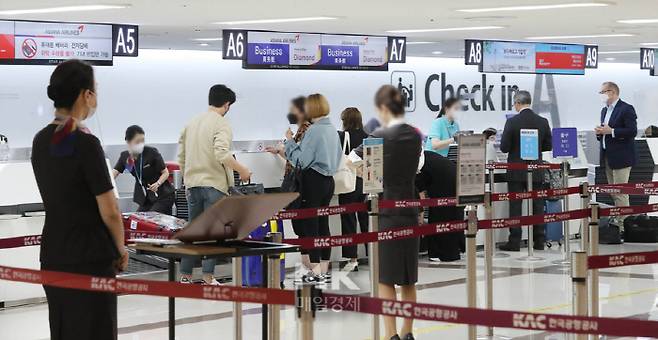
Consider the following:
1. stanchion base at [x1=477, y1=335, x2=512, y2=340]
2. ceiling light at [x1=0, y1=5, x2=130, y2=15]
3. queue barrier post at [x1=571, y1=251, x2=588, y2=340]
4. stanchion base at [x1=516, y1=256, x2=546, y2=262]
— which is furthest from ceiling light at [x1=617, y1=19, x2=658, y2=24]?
queue barrier post at [x1=571, y1=251, x2=588, y2=340]

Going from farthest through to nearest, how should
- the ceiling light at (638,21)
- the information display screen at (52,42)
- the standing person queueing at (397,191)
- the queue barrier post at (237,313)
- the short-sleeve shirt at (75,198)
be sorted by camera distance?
the ceiling light at (638,21), the information display screen at (52,42), the standing person queueing at (397,191), the queue barrier post at (237,313), the short-sleeve shirt at (75,198)

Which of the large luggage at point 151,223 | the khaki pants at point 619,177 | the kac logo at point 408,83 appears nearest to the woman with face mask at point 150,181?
the large luggage at point 151,223

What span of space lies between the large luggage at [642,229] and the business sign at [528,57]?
15.1ft

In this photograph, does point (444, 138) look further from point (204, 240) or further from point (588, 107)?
point (588, 107)

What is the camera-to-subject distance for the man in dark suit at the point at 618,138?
45.4ft

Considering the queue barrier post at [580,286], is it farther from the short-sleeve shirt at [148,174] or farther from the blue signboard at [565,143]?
the blue signboard at [565,143]

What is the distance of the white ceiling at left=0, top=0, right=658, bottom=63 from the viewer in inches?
443

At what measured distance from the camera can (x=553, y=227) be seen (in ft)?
46.4

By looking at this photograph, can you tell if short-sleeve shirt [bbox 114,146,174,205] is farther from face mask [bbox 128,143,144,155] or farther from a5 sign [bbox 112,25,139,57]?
a5 sign [bbox 112,25,139,57]

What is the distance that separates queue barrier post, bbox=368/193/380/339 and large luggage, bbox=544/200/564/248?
6.39 m

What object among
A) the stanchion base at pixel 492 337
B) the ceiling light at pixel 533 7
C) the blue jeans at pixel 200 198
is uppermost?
the ceiling light at pixel 533 7

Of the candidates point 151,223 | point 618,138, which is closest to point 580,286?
point 151,223

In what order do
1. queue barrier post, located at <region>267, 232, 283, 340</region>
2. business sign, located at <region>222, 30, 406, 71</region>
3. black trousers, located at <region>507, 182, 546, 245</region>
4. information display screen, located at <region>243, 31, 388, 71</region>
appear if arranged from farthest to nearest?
1. information display screen, located at <region>243, 31, 388, 71</region>
2. business sign, located at <region>222, 30, 406, 71</region>
3. black trousers, located at <region>507, 182, 546, 245</region>
4. queue barrier post, located at <region>267, 232, 283, 340</region>

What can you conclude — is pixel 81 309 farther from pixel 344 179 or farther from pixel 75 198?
pixel 344 179
